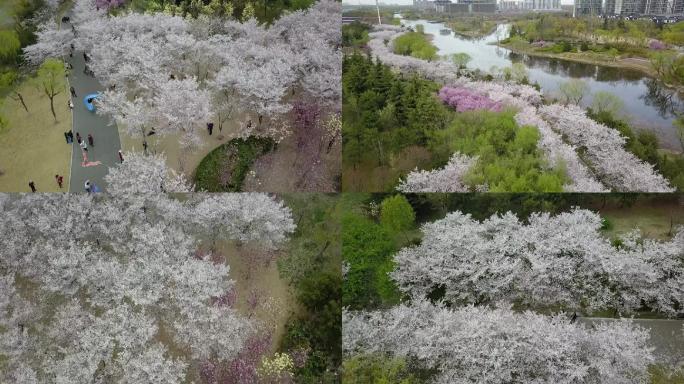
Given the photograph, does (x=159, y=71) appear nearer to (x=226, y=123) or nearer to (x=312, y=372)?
(x=226, y=123)

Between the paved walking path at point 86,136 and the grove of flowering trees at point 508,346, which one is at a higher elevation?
the paved walking path at point 86,136

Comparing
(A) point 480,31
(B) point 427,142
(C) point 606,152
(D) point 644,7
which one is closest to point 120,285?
(B) point 427,142

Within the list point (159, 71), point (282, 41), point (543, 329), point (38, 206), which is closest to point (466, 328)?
point (543, 329)

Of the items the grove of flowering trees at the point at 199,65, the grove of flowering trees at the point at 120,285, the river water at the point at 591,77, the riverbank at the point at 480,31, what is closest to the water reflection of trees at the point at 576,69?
the river water at the point at 591,77

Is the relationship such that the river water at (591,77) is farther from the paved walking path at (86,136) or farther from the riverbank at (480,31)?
the paved walking path at (86,136)

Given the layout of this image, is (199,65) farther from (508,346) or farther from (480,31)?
(508,346)

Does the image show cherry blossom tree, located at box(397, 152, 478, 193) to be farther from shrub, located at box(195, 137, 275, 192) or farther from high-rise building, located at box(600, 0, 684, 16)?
high-rise building, located at box(600, 0, 684, 16)
